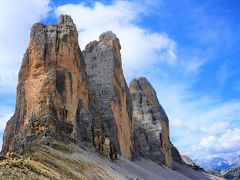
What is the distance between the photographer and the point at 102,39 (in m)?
84.8

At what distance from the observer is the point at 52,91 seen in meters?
51.2

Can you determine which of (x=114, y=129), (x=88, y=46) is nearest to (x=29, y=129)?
(x=114, y=129)

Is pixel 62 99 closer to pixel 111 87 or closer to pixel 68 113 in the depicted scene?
Result: pixel 68 113

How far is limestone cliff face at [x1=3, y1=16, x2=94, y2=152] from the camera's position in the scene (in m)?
→ 48.9

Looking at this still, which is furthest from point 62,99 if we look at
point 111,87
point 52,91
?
point 111,87

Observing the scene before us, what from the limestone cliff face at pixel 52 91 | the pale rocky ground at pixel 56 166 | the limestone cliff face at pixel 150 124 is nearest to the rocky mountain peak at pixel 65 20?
the limestone cliff face at pixel 52 91

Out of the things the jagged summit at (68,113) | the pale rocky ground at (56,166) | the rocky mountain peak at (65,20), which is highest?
the rocky mountain peak at (65,20)

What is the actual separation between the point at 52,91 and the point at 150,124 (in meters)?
57.4

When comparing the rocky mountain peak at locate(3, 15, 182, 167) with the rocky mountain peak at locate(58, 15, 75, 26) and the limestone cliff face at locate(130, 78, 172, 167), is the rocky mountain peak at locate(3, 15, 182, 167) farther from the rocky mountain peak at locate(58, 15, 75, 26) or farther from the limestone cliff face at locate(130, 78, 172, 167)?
the limestone cliff face at locate(130, 78, 172, 167)

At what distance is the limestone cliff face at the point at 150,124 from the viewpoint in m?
98.8

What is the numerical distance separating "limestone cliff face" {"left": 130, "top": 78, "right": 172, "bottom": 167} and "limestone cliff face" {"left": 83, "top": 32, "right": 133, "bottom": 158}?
15.8m

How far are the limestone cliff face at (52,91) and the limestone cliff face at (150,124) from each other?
128 feet

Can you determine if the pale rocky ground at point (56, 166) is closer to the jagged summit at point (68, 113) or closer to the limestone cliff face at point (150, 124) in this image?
the jagged summit at point (68, 113)

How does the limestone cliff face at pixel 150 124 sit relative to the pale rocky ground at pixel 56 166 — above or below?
above
